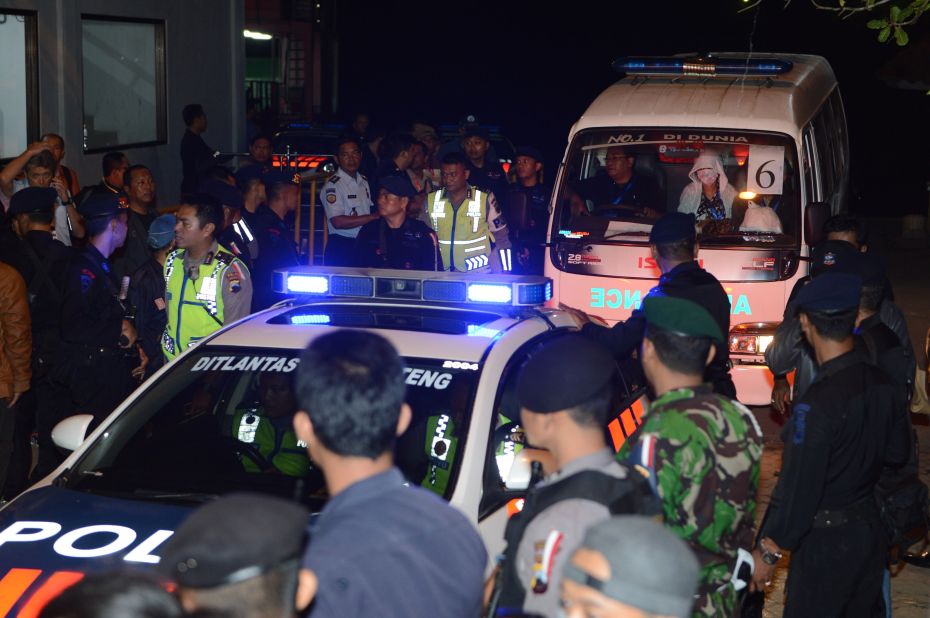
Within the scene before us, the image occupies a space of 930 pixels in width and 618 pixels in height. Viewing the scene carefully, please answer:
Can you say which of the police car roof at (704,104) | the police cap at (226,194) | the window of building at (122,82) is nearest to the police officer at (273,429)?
the police cap at (226,194)

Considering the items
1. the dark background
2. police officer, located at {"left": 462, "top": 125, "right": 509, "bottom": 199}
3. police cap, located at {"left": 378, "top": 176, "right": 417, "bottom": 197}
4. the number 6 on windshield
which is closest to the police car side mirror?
police cap, located at {"left": 378, "top": 176, "right": 417, "bottom": 197}

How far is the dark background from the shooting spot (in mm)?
35344

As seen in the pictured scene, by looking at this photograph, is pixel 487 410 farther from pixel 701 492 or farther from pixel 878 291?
pixel 878 291

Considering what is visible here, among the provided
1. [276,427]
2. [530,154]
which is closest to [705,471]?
[276,427]

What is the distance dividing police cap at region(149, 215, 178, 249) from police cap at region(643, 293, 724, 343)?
3.86 metres

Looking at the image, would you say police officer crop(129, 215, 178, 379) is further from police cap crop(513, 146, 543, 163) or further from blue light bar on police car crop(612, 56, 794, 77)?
police cap crop(513, 146, 543, 163)

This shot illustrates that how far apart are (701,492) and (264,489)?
5.21 feet

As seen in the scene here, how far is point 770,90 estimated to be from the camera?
29.6ft

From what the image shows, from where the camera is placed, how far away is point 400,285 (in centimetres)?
532

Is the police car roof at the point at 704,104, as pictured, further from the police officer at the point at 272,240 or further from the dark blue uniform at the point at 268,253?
the dark blue uniform at the point at 268,253

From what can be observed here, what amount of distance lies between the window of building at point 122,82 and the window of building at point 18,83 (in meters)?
1.16

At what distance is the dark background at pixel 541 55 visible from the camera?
35.3m

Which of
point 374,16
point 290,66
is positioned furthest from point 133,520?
point 374,16

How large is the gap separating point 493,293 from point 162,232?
245cm
